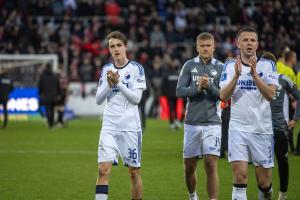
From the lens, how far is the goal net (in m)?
35.3

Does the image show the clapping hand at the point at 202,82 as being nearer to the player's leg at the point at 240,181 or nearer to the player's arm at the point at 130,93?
the player's arm at the point at 130,93

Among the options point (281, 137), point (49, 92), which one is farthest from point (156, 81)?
point (281, 137)

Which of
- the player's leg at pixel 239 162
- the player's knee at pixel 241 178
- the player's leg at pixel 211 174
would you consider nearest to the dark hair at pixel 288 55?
the player's leg at pixel 211 174

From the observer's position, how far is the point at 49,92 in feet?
94.5

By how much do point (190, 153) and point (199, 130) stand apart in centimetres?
33

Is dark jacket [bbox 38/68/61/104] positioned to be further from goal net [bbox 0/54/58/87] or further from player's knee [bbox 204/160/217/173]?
player's knee [bbox 204/160/217/173]

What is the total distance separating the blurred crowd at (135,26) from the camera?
36.8 metres

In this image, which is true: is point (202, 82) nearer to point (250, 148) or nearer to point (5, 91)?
point (250, 148)

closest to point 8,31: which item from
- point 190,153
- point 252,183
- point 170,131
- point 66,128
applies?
point 66,128

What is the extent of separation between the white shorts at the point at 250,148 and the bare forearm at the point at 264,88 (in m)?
0.52

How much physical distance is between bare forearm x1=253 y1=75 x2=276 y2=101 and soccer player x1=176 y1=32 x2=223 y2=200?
1.13m

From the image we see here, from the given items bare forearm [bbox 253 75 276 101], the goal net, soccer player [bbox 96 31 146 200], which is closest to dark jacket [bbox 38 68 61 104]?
the goal net

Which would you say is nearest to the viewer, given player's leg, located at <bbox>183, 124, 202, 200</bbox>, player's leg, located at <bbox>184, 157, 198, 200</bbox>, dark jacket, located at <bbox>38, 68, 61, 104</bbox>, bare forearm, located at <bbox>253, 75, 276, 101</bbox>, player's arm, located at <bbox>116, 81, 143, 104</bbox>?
bare forearm, located at <bbox>253, 75, 276, 101</bbox>

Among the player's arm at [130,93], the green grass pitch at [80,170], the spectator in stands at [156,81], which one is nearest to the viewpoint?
the player's arm at [130,93]
